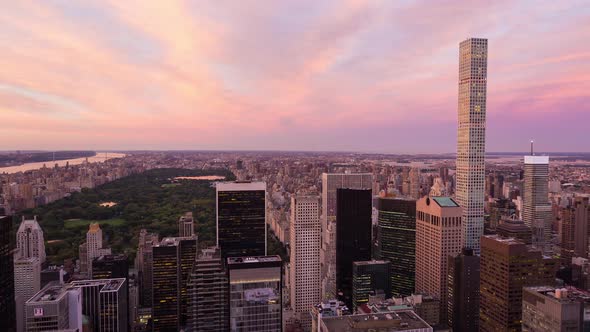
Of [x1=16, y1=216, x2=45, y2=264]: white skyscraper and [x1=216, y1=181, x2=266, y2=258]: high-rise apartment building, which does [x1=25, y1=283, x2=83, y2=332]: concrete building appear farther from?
[x1=16, y1=216, x2=45, y2=264]: white skyscraper

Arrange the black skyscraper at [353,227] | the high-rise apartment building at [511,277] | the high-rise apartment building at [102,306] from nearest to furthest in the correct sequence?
1. the high-rise apartment building at [511,277]
2. the high-rise apartment building at [102,306]
3. the black skyscraper at [353,227]

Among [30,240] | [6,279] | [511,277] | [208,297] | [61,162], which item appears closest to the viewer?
[6,279]

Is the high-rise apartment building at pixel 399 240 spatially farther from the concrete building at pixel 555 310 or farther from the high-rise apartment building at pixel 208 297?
the concrete building at pixel 555 310

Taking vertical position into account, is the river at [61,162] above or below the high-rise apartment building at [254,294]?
above

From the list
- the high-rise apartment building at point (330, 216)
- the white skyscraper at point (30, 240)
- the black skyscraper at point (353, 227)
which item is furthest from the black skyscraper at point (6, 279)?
the black skyscraper at point (353, 227)

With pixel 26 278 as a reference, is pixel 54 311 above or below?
above

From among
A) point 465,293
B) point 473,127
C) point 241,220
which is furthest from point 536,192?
point 241,220

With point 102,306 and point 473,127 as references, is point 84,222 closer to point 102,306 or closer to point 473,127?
point 102,306
